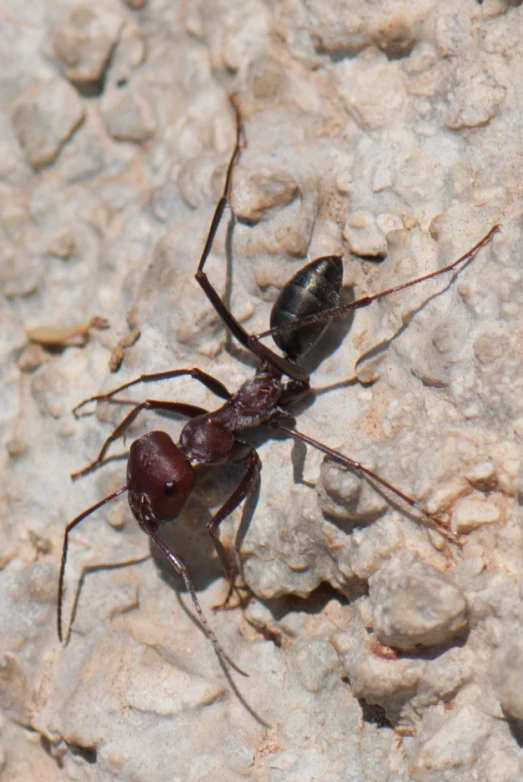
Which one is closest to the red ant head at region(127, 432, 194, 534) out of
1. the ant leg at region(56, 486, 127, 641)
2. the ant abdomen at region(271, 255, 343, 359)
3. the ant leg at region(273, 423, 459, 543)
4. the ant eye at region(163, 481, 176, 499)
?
the ant eye at region(163, 481, 176, 499)

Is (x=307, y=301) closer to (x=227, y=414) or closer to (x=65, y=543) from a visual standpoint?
(x=227, y=414)

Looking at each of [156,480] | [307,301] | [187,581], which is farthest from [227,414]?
[187,581]

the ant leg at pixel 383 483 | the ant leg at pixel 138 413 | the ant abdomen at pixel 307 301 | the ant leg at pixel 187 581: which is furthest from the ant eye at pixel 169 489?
the ant abdomen at pixel 307 301

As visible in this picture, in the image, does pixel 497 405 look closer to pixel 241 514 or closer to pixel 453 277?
pixel 453 277

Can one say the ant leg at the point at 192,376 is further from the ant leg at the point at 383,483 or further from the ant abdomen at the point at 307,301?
the ant leg at the point at 383,483

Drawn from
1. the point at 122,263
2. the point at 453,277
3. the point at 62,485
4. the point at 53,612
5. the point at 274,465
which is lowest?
the point at 53,612

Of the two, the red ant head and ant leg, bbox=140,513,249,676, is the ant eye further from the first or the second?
ant leg, bbox=140,513,249,676

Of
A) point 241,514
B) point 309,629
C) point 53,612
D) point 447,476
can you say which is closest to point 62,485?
point 53,612

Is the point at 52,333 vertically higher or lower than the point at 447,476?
lower
